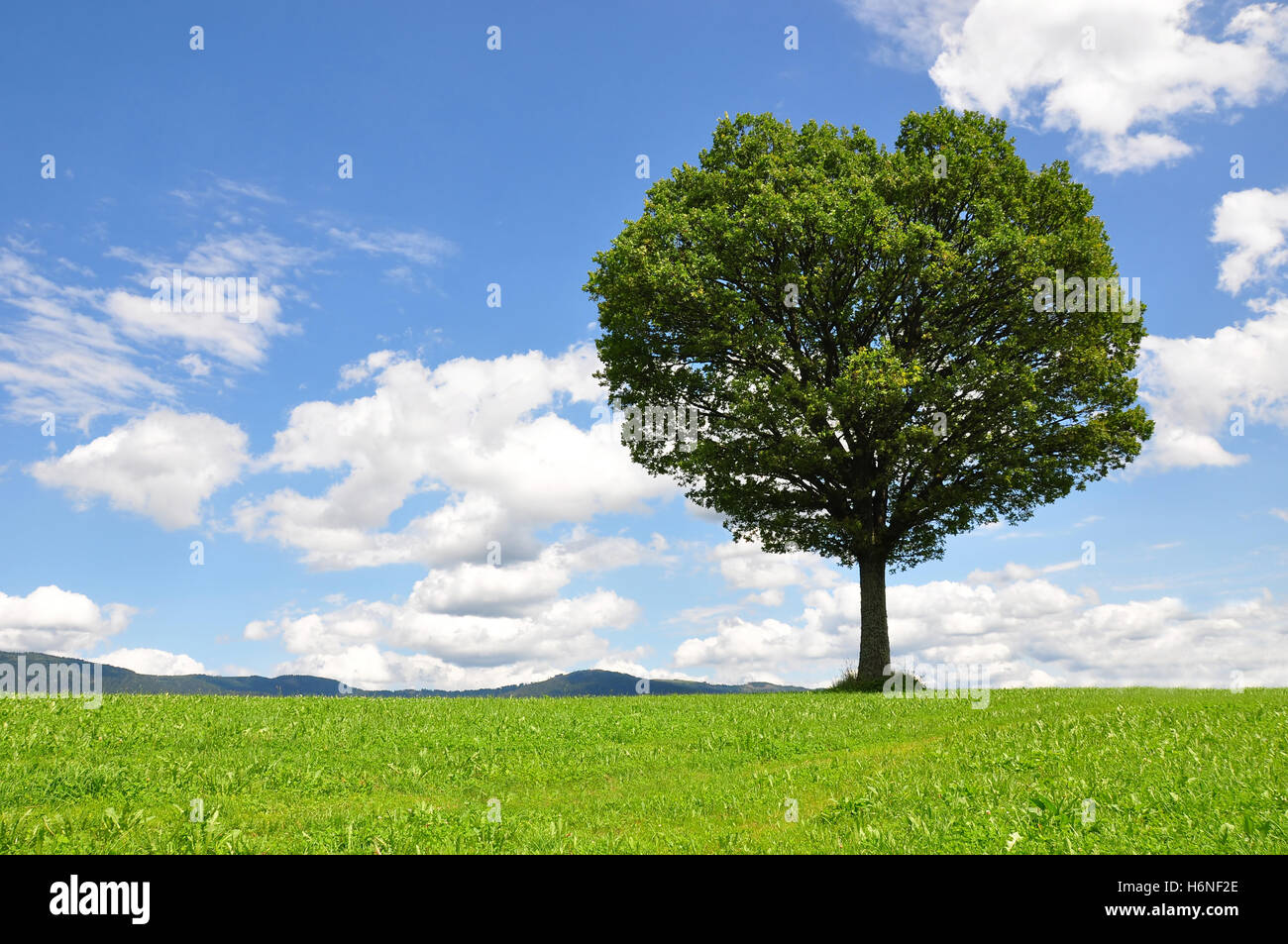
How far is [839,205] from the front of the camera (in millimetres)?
25672

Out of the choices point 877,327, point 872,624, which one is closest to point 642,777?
point 872,624

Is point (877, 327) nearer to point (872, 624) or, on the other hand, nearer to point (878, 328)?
point (878, 328)

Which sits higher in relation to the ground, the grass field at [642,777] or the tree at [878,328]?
the tree at [878,328]

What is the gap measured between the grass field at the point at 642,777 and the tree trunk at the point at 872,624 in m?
6.34

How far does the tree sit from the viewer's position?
2608cm

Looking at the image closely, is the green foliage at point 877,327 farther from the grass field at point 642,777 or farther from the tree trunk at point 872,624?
the grass field at point 642,777

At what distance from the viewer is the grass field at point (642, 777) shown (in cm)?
928

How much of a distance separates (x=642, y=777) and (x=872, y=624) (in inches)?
638

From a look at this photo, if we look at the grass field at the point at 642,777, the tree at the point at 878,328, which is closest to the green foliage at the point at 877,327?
the tree at the point at 878,328

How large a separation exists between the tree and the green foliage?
73 millimetres

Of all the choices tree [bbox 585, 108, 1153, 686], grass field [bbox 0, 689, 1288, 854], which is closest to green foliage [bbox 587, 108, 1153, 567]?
tree [bbox 585, 108, 1153, 686]

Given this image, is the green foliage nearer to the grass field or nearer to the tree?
the tree

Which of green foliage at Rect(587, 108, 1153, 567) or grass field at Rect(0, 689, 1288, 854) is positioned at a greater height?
green foliage at Rect(587, 108, 1153, 567)
